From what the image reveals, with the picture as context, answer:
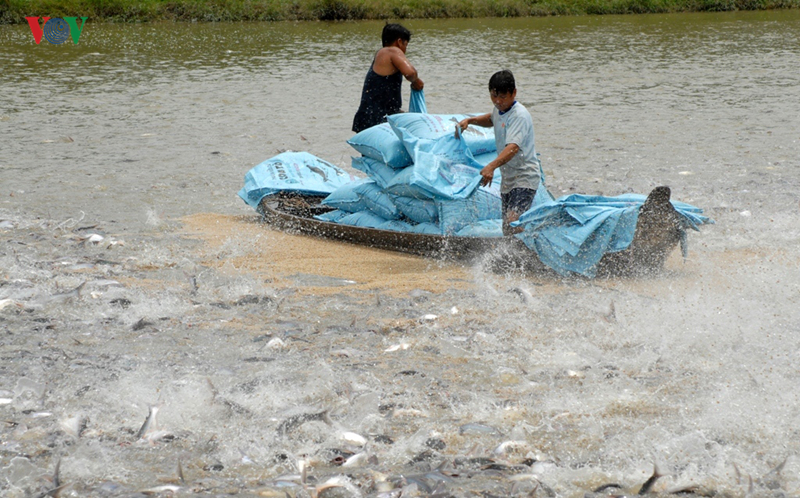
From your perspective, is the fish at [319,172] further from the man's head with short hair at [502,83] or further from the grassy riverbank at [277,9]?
the grassy riverbank at [277,9]

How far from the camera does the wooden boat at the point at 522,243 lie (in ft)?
17.2

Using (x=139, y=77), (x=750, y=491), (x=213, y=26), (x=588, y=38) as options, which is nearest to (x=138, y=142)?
(x=139, y=77)

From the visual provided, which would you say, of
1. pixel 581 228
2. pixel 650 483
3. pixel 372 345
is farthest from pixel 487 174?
pixel 650 483

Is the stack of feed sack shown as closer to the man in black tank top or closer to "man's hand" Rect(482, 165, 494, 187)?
"man's hand" Rect(482, 165, 494, 187)

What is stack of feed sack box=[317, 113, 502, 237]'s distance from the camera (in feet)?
19.1

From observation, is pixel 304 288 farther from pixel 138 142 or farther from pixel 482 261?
pixel 138 142

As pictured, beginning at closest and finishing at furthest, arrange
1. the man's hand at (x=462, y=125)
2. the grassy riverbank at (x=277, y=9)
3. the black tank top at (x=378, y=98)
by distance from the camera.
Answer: the man's hand at (x=462, y=125) < the black tank top at (x=378, y=98) < the grassy riverbank at (x=277, y=9)

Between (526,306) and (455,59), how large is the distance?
46.2 ft

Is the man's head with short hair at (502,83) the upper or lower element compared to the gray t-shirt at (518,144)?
upper

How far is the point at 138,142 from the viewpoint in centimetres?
1087

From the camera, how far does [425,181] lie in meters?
5.77

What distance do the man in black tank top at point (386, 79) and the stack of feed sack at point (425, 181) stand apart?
68 cm

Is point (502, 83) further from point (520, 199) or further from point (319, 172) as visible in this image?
point (319, 172)

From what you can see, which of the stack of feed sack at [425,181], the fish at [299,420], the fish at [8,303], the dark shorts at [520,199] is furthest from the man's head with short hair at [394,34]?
the fish at [299,420]
